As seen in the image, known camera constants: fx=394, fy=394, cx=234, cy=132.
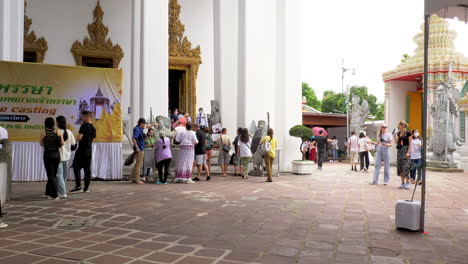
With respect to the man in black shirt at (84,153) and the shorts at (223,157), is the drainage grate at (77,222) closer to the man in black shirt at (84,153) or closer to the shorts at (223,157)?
the man in black shirt at (84,153)

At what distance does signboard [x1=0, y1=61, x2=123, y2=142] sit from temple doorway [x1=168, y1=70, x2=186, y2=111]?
7716mm

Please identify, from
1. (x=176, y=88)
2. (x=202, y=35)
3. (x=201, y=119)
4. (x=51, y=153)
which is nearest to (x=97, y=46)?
(x=176, y=88)

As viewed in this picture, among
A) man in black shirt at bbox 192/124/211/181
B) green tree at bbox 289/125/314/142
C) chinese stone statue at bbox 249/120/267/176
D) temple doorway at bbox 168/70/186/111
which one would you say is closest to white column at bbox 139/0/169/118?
man in black shirt at bbox 192/124/211/181

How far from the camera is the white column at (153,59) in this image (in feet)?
41.6

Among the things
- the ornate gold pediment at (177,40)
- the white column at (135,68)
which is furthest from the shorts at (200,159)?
the ornate gold pediment at (177,40)

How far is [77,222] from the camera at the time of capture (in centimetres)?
509

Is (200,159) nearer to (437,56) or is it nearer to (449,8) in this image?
(449,8)

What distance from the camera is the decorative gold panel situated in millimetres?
16953

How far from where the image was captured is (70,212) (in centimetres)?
575

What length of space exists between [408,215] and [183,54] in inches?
544

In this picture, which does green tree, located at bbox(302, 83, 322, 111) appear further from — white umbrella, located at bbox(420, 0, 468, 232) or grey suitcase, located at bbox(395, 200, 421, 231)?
grey suitcase, located at bbox(395, 200, 421, 231)

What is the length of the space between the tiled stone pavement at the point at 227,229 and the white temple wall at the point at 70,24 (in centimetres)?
887

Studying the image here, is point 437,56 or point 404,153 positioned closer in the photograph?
point 404,153

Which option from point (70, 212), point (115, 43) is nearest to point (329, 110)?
point (115, 43)
